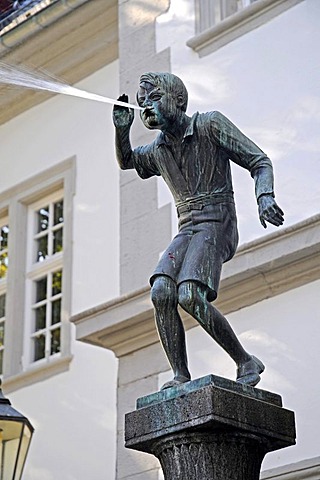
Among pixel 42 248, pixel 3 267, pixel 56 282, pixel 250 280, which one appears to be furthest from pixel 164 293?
pixel 3 267

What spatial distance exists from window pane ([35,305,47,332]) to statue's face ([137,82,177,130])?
21.9ft

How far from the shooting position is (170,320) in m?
5.83

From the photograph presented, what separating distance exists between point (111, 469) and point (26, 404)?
149 cm

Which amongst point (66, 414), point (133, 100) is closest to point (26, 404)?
point (66, 414)

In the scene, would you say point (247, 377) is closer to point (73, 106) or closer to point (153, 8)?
point (153, 8)

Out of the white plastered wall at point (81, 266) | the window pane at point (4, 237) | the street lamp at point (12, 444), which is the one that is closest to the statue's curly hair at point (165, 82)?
the street lamp at point (12, 444)

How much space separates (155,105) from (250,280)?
3.42 meters

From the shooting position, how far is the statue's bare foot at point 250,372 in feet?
19.1

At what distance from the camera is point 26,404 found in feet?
38.7

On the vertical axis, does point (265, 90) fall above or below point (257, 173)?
above

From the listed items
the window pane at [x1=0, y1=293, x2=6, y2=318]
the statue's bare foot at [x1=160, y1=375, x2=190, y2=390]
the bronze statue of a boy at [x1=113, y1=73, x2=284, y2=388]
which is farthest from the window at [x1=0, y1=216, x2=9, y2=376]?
the statue's bare foot at [x1=160, y1=375, x2=190, y2=390]

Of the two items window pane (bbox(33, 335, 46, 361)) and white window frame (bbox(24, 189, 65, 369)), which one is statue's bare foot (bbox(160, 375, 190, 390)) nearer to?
white window frame (bbox(24, 189, 65, 369))

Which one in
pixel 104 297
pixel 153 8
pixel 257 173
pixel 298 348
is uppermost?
pixel 153 8

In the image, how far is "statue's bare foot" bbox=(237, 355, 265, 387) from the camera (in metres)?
5.81
